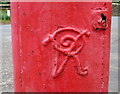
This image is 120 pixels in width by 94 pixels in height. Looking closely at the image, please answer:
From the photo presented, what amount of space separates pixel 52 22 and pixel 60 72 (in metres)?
0.25

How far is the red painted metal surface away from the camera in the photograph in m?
1.37

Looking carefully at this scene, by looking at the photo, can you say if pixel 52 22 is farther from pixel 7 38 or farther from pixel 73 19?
pixel 7 38

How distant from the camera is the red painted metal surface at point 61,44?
137 centimetres

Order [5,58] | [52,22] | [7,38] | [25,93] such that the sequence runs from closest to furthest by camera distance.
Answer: [52,22], [25,93], [5,58], [7,38]

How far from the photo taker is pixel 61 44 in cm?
138

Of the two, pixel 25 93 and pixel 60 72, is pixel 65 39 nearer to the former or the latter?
pixel 60 72

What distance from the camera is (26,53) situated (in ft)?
4.66

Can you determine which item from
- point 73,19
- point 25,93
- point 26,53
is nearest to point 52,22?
point 73,19

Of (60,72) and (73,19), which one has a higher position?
(73,19)

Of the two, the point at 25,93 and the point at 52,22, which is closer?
the point at 52,22

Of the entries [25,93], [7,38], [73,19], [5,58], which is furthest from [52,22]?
Answer: [7,38]

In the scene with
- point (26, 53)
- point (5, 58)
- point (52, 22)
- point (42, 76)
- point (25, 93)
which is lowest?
point (5, 58)

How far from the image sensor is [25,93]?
58.7 inches

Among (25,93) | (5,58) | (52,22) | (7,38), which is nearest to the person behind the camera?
(52,22)
